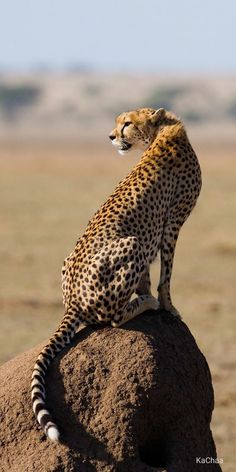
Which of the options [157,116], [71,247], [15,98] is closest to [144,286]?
[157,116]

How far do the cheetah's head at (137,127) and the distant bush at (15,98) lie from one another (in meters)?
91.4

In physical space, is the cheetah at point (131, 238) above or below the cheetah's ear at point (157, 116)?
below

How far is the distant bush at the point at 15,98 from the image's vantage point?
3942 inches

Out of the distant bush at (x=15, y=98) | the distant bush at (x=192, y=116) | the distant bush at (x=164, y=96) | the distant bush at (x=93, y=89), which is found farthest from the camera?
the distant bush at (x=93, y=89)

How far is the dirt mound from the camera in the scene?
627cm

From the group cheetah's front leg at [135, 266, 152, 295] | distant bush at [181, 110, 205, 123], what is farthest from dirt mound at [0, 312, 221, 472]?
distant bush at [181, 110, 205, 123]

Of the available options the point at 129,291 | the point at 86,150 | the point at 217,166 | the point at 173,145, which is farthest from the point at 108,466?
the point at 86,150

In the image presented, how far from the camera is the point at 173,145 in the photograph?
7172 mm

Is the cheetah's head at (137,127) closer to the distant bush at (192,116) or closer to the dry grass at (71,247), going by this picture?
the dry grass at (71,247)

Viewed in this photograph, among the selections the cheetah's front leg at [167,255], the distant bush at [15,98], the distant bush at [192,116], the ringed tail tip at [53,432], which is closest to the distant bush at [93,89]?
the distant bush at [15,98]

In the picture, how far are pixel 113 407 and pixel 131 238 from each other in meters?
0.91

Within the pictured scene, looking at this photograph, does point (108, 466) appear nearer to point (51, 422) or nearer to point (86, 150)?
point (51, 422)

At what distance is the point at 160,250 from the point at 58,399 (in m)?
1.22

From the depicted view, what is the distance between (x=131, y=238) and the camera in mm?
6598
